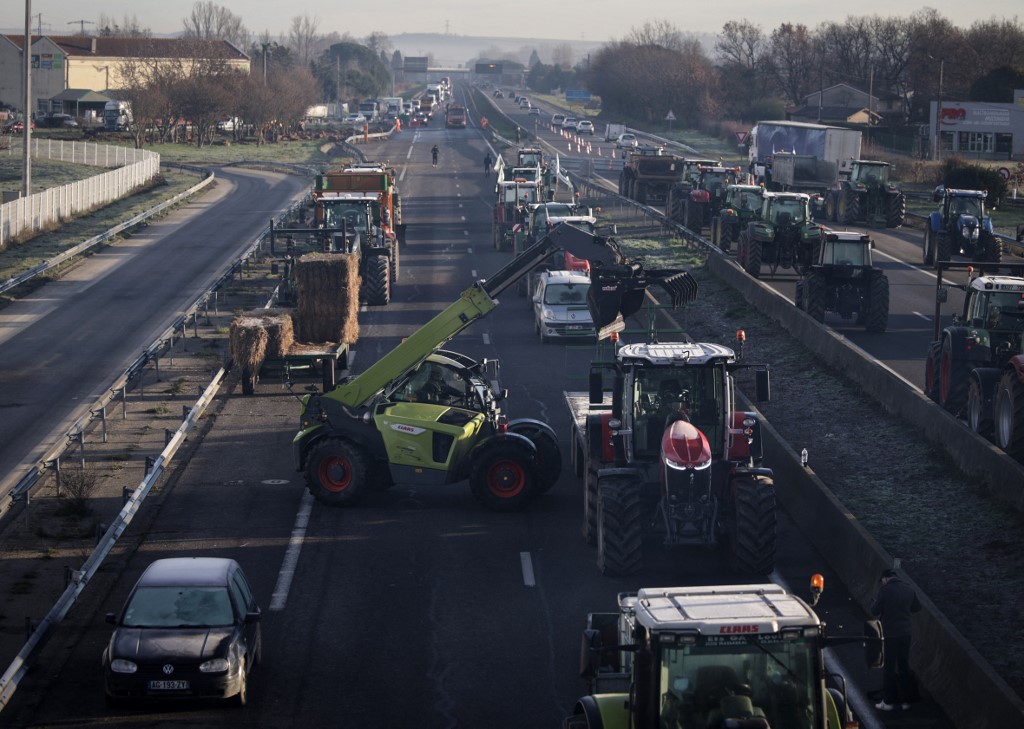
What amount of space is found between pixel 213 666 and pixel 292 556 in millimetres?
5346

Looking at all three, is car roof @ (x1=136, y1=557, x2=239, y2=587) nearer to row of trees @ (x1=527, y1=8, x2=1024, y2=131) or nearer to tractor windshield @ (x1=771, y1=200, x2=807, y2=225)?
tractor windshield @ (x1=771, y1=200, x2=807, y2=225)

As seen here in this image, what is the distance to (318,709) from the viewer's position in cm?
1349

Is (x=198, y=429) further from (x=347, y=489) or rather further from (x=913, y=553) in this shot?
(x=913, y=553)

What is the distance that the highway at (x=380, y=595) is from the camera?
13547mm

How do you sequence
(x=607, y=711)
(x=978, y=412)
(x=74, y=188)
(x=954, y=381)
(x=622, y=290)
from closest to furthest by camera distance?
(x=607, y=711) < (x=622, y=290) < (x=978, y=412) < (x=954, y=381) < (x=74, y=188)

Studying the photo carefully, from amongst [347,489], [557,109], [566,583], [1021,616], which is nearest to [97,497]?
[347,489]

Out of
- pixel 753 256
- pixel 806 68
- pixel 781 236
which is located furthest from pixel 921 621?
pixel 806 68

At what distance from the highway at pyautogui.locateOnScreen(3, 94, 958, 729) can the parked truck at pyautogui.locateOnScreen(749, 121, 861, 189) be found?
4470cm

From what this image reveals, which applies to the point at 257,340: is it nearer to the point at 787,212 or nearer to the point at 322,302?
the point at 322,302

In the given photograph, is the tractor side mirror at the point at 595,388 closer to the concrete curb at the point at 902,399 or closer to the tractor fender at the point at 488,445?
the tractor fender at the point at 488,445

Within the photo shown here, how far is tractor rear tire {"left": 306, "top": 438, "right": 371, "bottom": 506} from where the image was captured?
67.2ft

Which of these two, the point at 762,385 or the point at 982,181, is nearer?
the point at 762,385

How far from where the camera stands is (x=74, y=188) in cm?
6219

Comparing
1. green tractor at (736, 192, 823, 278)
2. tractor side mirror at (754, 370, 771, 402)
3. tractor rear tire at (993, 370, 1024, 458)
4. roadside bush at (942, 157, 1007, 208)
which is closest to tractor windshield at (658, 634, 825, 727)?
tractor side mirror at (754, 370, 771, 402)
